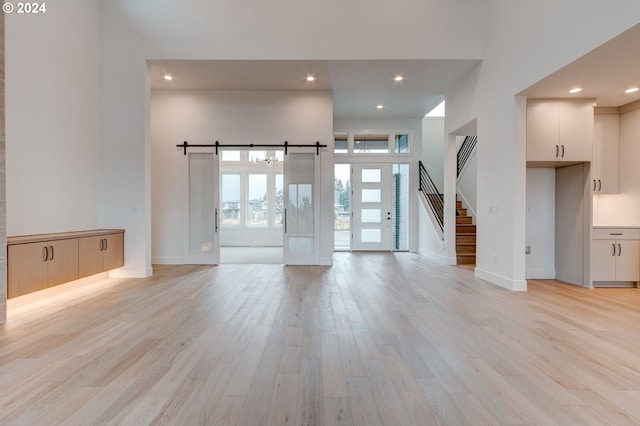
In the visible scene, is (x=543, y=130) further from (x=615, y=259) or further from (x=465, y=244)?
(x=465, y=244)

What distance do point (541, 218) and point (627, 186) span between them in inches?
51.1

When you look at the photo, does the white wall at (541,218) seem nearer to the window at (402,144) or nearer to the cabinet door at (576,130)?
the cabinet door at (576,130)

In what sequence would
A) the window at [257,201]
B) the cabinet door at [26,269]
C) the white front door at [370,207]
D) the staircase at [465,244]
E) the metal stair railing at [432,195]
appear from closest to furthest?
the cabinet door at [26,269] < the staircase at [465,244] < the metal stair railing at [432,195] < the white front door at [370,207] < the window at [257,201]

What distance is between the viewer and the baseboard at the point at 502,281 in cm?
449

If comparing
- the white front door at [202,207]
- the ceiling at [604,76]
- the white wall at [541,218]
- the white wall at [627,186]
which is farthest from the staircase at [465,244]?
the white front door at [202,207]

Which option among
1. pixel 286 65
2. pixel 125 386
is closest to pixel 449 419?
pixel 125 386

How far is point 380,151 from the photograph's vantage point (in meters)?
8.85

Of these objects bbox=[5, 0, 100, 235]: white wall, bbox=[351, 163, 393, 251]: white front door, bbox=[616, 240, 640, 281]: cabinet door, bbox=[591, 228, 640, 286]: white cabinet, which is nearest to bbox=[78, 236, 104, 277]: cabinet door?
bbox=[5, 0, 100, 235]: white wall

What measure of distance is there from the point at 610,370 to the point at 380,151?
23.6 feet

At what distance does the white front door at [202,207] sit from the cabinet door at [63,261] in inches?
92.8

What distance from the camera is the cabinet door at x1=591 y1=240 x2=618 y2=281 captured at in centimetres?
474

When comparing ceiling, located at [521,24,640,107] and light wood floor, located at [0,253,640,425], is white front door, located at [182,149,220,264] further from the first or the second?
ceiling, located at [521,24,640,107]

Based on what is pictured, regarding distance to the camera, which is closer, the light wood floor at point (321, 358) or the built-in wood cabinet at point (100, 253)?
the light wood floor at point (321, 358)

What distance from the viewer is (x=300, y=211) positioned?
21.8 ft
